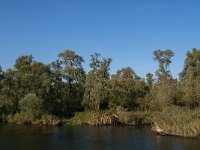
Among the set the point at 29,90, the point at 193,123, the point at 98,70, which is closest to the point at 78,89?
the point at 98,70

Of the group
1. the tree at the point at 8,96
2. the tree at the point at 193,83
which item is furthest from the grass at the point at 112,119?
the tree at the point at 8,96

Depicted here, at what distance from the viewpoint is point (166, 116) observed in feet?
216

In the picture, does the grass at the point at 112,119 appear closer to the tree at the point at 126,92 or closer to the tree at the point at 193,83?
the tree at the point at 126,92

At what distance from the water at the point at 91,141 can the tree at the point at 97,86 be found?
88.6ft

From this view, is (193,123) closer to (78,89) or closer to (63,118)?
(63,118)

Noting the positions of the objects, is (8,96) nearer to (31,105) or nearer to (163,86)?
(31,105)

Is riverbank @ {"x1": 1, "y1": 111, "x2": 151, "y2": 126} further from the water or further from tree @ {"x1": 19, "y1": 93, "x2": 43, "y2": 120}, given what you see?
the water

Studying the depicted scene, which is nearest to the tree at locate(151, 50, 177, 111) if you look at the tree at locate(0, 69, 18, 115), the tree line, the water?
the tree line

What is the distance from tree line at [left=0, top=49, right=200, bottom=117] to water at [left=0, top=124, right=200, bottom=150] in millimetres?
21712

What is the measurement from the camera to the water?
52.6 meters

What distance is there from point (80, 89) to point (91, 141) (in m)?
48.8

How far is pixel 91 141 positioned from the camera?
193ft

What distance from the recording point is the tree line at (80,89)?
92238 millimetres

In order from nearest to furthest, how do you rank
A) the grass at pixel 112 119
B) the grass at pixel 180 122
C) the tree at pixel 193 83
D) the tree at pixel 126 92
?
the grass at pixel 180 122, the grass at pixel 112 119, the tree at pixel 193 83, the tree at pixel 126 92
